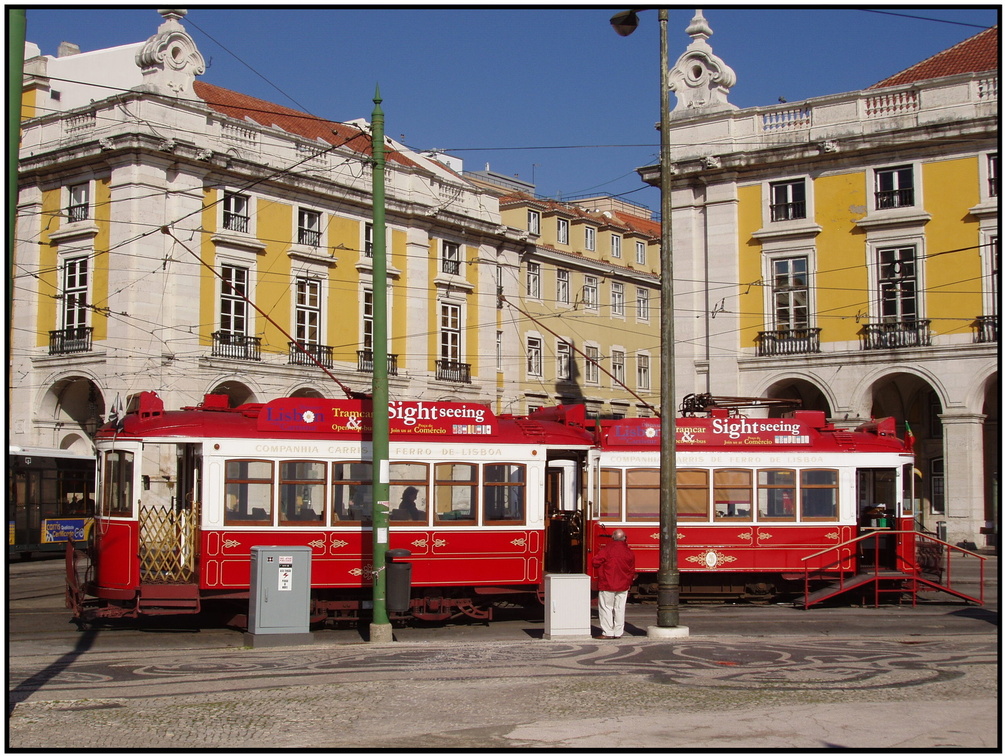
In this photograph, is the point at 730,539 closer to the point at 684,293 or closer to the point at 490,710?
the point at 490,710

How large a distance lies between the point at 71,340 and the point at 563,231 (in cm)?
2570

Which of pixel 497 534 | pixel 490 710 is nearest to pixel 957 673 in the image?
pixel 490 710

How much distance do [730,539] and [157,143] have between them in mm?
24339

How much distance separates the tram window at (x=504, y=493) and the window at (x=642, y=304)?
43.4 m

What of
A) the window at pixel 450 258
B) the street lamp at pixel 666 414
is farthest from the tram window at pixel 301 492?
the window at pixel 450 258

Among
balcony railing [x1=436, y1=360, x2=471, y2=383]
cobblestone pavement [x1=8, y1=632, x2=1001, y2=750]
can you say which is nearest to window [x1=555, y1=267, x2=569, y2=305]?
balcony railing [x1=436, y1=360, x2=471, y2=383]

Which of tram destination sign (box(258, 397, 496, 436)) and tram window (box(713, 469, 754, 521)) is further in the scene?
tram window (box(713, 469, 754, 521))

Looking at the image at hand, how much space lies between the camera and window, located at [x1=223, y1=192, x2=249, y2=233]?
4044cm

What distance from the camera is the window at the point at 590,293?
57469mm

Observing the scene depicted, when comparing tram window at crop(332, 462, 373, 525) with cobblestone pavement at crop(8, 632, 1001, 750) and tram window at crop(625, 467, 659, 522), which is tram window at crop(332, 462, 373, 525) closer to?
cobblestone pavement at crop(8, 632, 1001, 750)

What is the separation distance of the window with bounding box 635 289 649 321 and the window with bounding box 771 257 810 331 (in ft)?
75.2

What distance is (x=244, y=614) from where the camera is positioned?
17.8 meters

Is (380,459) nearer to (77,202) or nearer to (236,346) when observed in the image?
(236,346)

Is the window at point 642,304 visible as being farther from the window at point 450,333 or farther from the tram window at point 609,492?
the tram window at point 609,492
